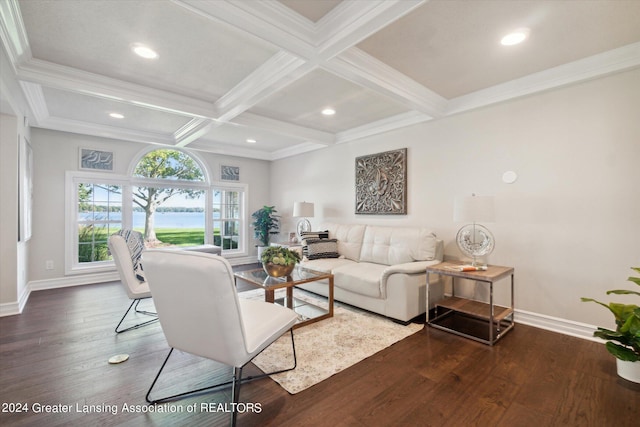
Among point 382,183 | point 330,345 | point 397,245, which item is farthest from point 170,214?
point 330,345

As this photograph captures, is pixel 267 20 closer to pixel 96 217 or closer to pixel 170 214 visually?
pixel 96 217

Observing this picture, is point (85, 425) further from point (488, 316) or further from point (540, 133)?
point (540, 133)

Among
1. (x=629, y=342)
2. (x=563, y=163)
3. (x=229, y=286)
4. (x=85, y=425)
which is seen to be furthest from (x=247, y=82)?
(x=629, y=342)

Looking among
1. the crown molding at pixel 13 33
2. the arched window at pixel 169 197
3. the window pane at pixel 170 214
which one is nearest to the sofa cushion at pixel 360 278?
the crown molding at pixel 13 33

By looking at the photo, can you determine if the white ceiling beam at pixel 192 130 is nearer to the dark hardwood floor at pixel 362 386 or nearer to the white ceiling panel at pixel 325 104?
the white ceiling panel at pixel 325 104

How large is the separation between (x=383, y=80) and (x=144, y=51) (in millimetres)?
2185

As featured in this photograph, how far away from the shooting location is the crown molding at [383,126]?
3897mm

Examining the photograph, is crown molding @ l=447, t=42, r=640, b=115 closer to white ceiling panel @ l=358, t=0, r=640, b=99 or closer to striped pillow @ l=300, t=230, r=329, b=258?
white ceiling panel @ l=358, t=0, r=640, b=99

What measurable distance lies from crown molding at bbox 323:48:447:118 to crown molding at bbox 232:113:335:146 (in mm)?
1858

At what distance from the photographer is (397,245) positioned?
3732 millimetres

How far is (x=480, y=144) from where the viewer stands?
133 inches

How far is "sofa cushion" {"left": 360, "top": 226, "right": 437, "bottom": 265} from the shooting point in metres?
3.45

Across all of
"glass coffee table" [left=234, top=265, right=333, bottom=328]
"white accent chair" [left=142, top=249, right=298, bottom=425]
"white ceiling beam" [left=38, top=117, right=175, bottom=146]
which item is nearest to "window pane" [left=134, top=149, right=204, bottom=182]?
"white ceiling beam" [left=38, top=117, right=175, bottom=146]

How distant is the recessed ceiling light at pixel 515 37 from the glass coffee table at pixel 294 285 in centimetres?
264
